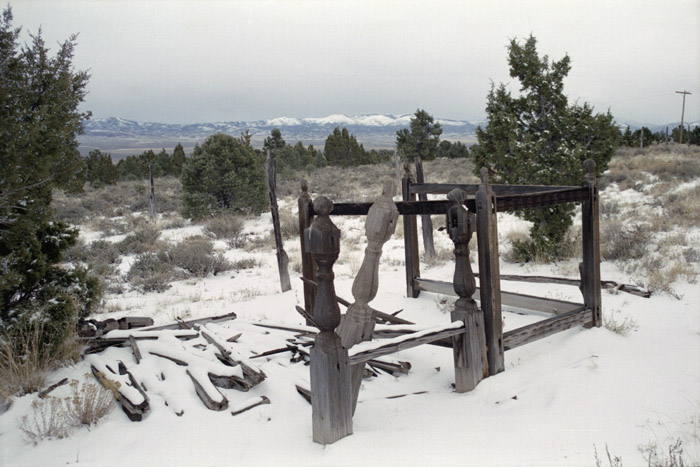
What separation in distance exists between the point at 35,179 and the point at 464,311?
13.1 ft

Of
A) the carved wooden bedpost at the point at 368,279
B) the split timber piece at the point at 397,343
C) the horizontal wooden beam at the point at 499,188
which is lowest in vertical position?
the split timber piece at the point at 397,343

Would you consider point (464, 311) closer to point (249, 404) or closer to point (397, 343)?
point (397, 343)

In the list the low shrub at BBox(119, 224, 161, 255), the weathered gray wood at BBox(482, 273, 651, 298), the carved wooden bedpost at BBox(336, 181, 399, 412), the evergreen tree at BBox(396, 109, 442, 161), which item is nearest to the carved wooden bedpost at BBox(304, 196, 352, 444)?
the carved wooden bedpost at BBox(336, 181, 399, 412)

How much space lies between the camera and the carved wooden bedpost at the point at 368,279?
11.3 ft

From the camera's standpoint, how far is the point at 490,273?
4.09 meters

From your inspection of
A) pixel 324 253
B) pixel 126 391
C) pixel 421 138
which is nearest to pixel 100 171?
pixel 421 138

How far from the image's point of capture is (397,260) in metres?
10.3

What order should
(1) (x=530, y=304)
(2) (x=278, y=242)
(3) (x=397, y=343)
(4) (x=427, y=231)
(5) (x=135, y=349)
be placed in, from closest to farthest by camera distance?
(3) (x=397, y=343), (5) (x=135, y=349), (1) (x=530, y=304), (2) (x=278, y=242), (4) (x=427, y=231)

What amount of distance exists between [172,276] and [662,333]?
27.2 feet

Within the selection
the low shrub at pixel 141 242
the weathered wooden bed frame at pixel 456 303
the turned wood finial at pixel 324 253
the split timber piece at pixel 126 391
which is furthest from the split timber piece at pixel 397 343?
the low shrub at pixel 141 242

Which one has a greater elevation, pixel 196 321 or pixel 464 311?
pixel 464 311

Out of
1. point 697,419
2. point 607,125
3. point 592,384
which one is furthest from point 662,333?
point 607,125

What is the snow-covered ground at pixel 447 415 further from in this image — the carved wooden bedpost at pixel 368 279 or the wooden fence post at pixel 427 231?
the wooden fence post at pixel 427 231

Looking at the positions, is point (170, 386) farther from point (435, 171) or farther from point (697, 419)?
point (435, 171)
